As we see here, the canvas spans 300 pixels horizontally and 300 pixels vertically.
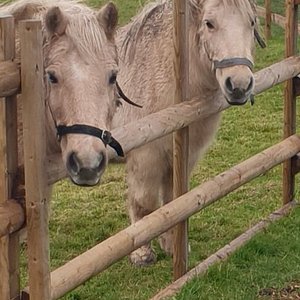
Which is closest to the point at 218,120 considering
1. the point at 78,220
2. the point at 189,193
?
the point at 189,193

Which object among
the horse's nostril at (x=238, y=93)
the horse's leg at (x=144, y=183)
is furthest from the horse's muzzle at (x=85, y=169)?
the horse's leg at (x=144, y=183)

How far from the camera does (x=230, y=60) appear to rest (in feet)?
13.7

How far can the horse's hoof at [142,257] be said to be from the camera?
4934 mm

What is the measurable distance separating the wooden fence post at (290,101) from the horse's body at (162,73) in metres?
0.99

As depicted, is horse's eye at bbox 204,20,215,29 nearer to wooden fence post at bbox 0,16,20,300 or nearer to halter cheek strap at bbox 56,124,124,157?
halter cheek strap at bbox 56,124,124,157

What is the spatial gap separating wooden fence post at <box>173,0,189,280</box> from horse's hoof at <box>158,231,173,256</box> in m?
0.65

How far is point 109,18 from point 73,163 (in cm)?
79

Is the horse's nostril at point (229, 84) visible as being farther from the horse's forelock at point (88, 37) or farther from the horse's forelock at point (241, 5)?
the horse's forelock at point (88, 37)

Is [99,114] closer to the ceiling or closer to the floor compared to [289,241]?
closer to the ceiling

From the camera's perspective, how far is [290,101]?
5750 millimetres

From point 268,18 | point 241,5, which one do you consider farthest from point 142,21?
point 268,18

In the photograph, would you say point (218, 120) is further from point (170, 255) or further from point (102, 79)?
point (102, 79)

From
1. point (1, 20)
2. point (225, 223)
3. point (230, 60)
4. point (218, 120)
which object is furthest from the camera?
point (225, 223)

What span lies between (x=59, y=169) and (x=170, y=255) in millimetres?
2268
